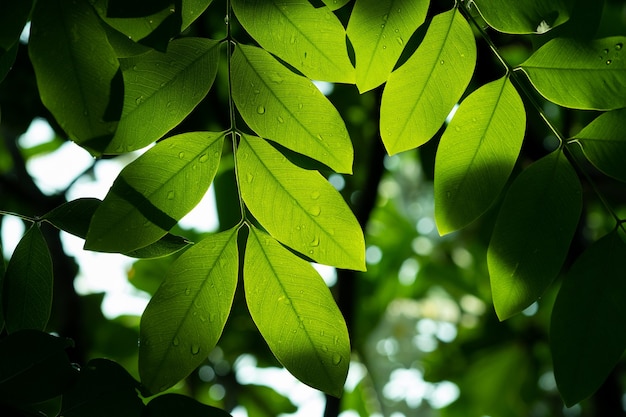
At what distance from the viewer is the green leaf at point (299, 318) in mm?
968

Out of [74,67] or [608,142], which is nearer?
[74,67]

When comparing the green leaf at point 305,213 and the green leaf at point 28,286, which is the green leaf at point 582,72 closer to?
the green leaf at point 305,213

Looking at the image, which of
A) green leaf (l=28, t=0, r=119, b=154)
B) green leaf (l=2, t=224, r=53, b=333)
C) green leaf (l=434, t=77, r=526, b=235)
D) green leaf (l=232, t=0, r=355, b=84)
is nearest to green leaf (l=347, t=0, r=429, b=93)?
green leaf (l=232, t=0, r=355, b=84)

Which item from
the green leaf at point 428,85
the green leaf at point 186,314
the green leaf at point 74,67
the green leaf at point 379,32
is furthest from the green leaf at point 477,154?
the green leaf at point 74,67

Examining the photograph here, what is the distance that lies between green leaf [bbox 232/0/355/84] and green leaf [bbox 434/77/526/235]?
0.18 metres

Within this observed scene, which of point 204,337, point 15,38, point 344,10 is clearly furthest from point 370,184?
point 15,38

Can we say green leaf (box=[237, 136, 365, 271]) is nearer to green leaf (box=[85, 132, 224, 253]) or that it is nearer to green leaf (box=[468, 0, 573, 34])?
green leaf (box=[85, 132, 224, 253])

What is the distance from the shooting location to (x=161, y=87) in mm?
990

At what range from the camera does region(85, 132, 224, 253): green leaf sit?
2.98 ft

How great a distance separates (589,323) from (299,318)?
0.40 m

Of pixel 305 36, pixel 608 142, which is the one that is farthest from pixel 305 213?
pixel 608 142

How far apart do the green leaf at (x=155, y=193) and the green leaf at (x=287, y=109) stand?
8 cm

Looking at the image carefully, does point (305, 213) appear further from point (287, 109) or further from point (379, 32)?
point (379, 32)

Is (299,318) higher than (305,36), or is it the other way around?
(305,36)
